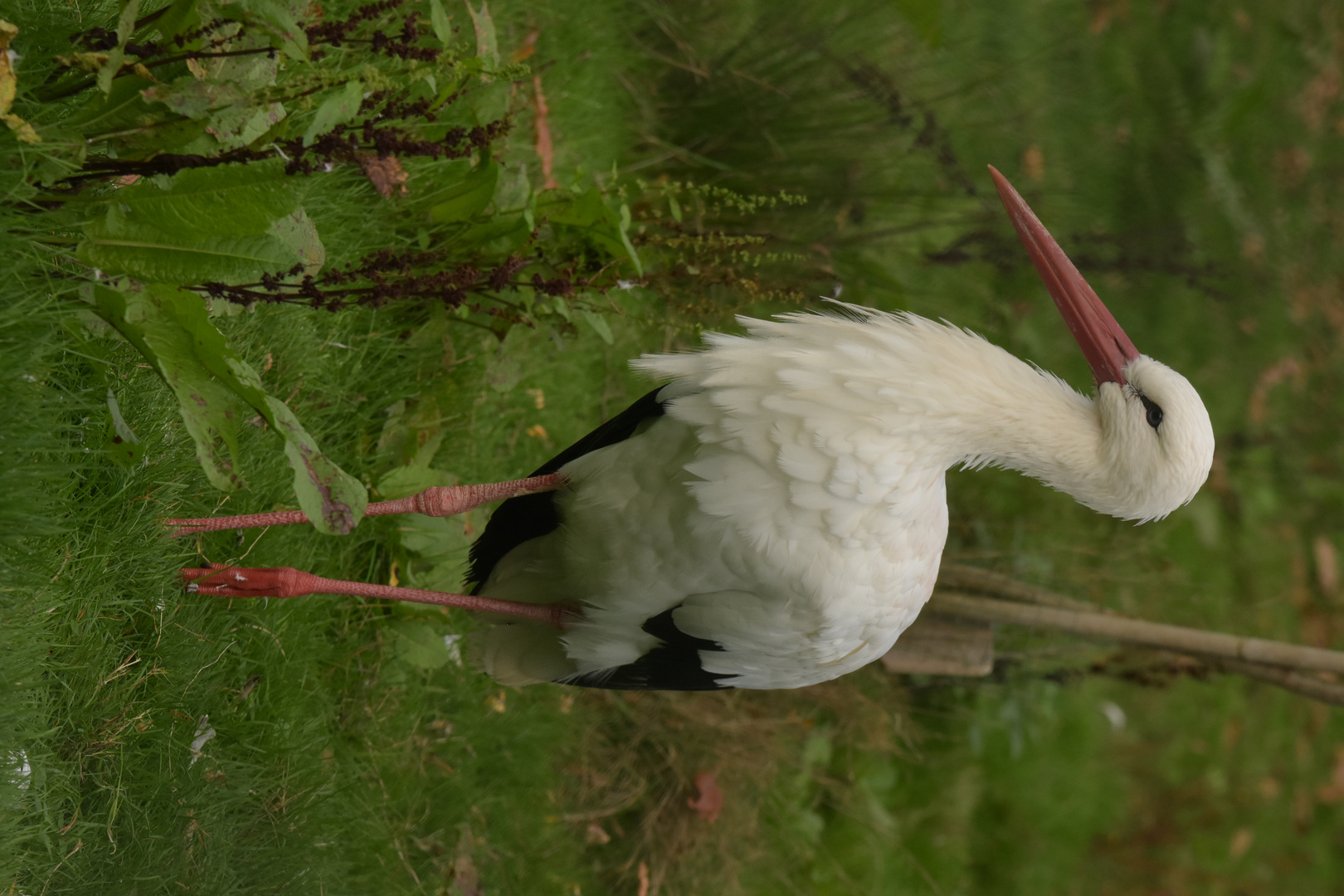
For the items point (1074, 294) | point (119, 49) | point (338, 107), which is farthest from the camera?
point (1074, 294)

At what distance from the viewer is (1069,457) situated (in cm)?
194

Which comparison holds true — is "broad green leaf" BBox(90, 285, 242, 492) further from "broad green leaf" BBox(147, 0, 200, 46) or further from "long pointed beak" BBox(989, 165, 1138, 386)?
"long pointed beak" BBox(989, 165, 1138, 386)

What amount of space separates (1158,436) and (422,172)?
1861 mm

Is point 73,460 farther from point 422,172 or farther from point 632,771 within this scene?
point 632,771

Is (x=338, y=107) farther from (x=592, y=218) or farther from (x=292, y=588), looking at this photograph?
(x=292, y=588)

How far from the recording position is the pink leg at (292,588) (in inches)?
79.2

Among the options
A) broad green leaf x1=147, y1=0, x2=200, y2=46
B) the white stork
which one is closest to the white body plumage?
the white stork

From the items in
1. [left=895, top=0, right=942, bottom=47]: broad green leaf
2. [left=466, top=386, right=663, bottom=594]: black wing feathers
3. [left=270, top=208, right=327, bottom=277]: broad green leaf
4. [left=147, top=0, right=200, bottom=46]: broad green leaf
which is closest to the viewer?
[left=147, top=0, right=200, bottom=46]: broad green leaf

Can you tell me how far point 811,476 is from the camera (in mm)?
1760

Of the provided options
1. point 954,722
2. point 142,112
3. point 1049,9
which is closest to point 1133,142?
point 1049,9

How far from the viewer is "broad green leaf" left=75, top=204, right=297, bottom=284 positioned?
1.45 metres

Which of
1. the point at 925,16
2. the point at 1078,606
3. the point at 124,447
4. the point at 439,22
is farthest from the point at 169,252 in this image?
the point at 1078,606

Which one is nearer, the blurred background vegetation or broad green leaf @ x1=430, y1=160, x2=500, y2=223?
the blurred background vegetation

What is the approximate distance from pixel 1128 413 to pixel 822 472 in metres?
0.64
